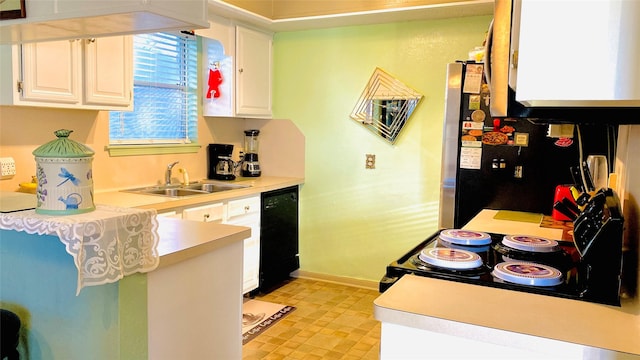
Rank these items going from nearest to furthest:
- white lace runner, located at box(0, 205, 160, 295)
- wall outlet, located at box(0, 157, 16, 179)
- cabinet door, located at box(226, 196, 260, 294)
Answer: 1. white lace runner, located at box(0, 205, 160, 295)
2. wall outlet, located at box(0, 157, 16, 179)
3. cabinet door, located at box(226, 196, 260, 294)

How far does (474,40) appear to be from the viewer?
3646 mm

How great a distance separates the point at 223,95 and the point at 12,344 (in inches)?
104

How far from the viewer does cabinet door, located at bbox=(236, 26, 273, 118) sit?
3920mm

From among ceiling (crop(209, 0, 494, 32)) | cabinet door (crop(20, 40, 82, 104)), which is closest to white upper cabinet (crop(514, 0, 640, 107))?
cabinet door (crop(20, 40, 82, 104))

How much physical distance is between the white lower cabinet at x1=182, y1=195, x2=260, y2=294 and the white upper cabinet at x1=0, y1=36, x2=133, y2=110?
869 mm

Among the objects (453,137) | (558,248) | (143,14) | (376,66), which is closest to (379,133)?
(376,66)

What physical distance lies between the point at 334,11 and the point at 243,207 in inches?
66.0

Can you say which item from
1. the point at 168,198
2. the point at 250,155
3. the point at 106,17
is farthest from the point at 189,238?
the point at 250,155

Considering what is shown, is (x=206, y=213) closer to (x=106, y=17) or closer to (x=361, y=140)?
(x=361, y=140)

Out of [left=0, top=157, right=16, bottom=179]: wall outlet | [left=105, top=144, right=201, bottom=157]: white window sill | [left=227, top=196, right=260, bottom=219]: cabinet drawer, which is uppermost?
[left=105, top=144, right=201, bottom=157]: white window sill

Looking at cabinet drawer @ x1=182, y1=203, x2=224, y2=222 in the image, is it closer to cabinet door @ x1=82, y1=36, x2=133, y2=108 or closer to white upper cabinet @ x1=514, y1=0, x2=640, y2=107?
Answer: cabinet door @ x1=82, y1=36, x2=133, y2=108

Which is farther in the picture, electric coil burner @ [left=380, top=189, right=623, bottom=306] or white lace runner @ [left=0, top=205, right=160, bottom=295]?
white lace runner @ [left=0, top=205, right=160, bottom=295]

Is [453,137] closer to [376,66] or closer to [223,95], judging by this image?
[376,66]

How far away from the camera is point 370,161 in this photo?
4.10 metres
